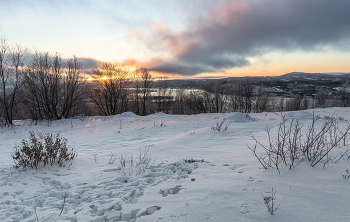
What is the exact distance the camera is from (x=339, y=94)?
119 ft

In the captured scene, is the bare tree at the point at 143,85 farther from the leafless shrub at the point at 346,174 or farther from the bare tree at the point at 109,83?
the leafless shrub at the point at 346,174

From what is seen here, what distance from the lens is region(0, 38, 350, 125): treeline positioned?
15375mm

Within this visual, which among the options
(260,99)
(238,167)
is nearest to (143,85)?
(260,99)

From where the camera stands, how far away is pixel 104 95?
1082 inches

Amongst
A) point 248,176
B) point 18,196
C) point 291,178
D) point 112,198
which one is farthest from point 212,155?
point 18,196

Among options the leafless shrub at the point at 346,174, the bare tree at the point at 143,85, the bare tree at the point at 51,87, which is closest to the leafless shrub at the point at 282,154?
the leafless shrub at the point at 346,174

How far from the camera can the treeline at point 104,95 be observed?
50.4 feet

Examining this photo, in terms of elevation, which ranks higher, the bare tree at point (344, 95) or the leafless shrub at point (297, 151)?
the bare tree at point (344, 95)

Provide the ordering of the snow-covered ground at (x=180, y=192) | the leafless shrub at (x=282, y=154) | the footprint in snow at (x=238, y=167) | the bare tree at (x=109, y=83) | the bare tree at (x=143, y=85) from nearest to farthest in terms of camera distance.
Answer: the snow-covered ground at (x=180, y=192)
the leafless shrub at (x=282, y=154)
the footprint in snow at (x=238, y=167)
the bare tree at (x=109, y=83)
the bare tree at (x=143, y=85)

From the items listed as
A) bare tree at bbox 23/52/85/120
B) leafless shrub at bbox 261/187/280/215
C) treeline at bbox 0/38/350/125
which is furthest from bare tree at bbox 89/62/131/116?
leafless shrub at bbox 261/187/280/215

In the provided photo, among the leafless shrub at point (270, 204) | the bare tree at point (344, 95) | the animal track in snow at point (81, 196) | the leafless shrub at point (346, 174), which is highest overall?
the bare tree at point (344, 95)

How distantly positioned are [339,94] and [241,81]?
18.7 m

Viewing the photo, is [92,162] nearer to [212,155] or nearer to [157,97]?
[212,155]

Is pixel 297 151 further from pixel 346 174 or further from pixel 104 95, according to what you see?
pixel 104 95
